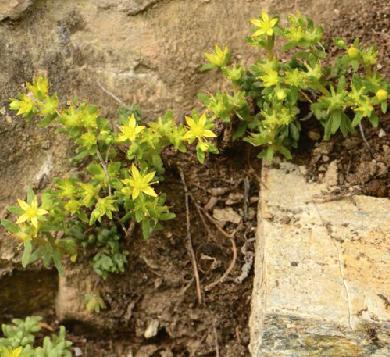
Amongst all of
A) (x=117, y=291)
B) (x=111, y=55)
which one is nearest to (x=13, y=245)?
(x=117, y=291)

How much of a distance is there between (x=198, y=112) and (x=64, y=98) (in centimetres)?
75

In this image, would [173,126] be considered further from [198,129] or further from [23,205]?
[23,205]

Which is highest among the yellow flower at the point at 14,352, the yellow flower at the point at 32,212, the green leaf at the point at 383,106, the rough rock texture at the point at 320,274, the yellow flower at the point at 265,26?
the yellow flower at the point at 265,26

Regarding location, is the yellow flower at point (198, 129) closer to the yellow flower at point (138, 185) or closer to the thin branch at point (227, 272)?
the yellow flower at point (138, 185)

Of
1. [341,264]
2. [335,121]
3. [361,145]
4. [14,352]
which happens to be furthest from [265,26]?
[14,352]

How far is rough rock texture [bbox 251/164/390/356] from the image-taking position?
119 inches

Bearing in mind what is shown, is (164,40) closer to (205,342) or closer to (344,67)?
(344,67)

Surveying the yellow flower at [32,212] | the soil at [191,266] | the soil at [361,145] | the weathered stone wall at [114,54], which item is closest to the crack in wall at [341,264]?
the soil at [361,145]

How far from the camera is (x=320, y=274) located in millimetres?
3150

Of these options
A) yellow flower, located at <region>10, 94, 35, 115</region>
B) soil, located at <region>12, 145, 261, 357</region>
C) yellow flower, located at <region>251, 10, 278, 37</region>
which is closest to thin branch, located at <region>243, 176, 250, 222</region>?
soil, located at <region>12, 145, 261, 357</region>

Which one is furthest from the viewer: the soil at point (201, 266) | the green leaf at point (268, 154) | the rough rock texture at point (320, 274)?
the soil at point (201, 266)

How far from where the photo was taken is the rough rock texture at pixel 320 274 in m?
3.02

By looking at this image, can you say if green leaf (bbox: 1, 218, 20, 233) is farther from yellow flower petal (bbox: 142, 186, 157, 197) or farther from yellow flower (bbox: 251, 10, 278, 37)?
yellow flower (bbox: 251, 10, 278, 37)

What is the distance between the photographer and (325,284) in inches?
123
